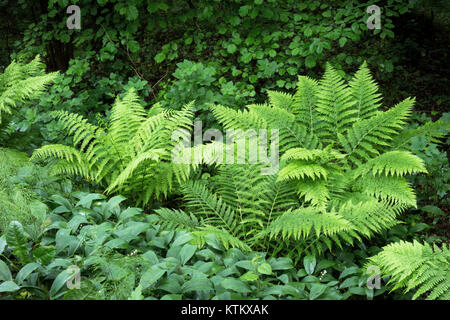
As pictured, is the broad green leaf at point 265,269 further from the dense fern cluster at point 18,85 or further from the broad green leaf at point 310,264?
the dense fern cluster at point 18,85

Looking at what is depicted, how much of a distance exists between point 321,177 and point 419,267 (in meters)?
0.91

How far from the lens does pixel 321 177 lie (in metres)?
2.83

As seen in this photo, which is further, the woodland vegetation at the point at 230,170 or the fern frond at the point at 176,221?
the fern frond at the point at 176,221

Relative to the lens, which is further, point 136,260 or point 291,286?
point 291,286

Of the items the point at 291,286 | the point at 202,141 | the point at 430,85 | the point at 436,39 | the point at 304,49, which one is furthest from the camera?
the point at 436,39

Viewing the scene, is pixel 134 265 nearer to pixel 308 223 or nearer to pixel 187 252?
pixel 187 252

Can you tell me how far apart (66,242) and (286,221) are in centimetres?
129

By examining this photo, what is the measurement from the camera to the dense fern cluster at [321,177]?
8.28 feet

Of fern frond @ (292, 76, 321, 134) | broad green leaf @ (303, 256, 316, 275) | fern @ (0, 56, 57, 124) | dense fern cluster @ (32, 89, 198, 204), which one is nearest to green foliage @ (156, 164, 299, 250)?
dense fern cluster @ (32, 89, 198, 204)

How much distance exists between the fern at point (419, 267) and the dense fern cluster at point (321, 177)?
257 mm

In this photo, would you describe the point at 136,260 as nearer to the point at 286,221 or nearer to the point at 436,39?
the point at 286,221

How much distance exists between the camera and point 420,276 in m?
2.20

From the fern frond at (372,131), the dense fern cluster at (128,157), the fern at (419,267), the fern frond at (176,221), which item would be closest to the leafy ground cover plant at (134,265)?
the fern frond at (176,221)

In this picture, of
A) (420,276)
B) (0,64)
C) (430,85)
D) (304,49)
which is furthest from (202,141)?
(0,64)
